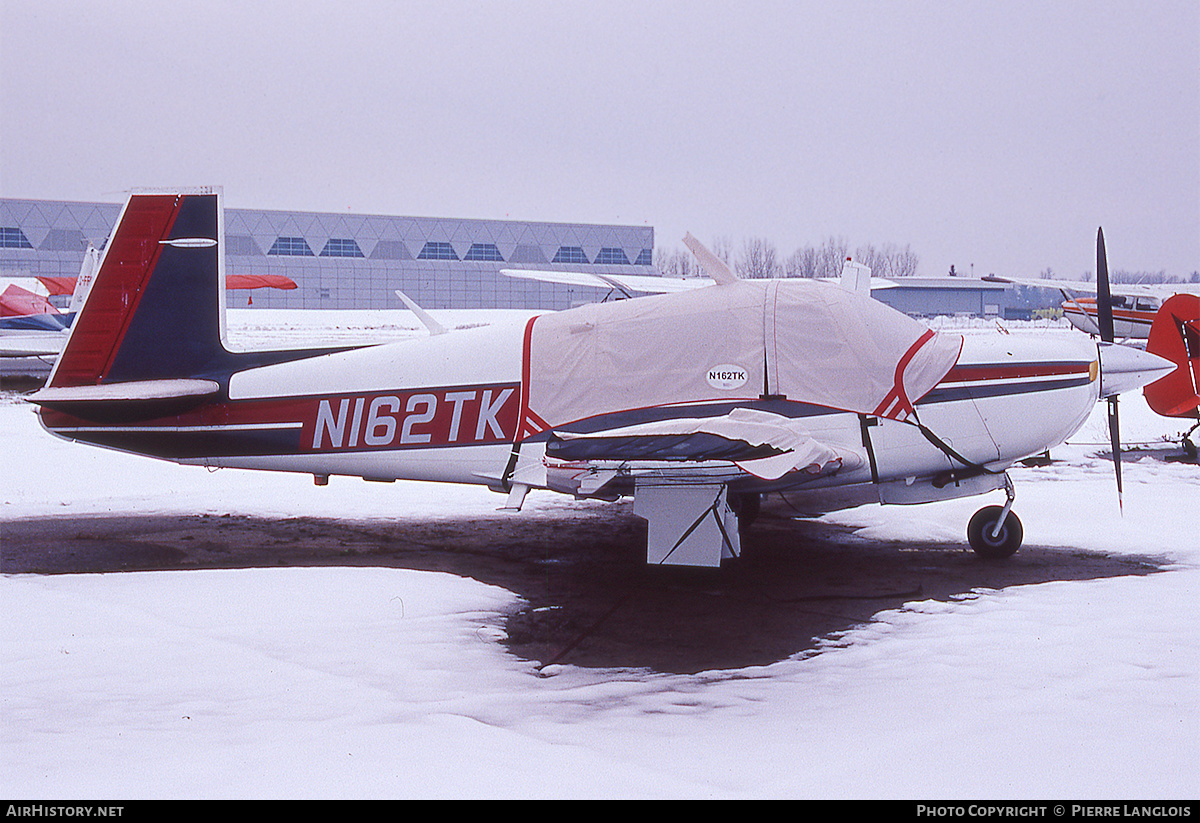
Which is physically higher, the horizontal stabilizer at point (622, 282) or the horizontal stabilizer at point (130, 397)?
the horizontal stabilizer at point (622, 282)

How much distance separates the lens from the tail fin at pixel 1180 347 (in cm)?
1216

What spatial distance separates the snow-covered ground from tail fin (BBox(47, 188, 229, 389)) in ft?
7.13

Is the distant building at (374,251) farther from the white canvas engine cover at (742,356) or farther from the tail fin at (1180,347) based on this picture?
the white canvas engine cover at (742,356)

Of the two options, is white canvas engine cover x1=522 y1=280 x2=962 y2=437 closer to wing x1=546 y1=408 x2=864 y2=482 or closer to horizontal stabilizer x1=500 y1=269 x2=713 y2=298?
wing x1=546 y1=408 x2=864 y2=482

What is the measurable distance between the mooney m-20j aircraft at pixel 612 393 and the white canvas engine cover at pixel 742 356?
0.02 meters

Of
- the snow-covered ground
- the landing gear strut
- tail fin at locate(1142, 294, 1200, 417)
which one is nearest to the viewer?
the snow-covered ground

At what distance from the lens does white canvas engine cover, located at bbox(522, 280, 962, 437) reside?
23.8ft

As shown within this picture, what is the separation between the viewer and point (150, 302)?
8562 millimetres

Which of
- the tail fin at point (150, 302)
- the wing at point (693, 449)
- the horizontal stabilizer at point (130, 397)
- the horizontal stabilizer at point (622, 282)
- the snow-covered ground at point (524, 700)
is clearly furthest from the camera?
the horizontal stabilizer at point (622, 282)

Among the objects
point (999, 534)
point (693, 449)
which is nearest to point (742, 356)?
point (693, 449)

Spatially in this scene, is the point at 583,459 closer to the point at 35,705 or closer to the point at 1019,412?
the point at 35,705

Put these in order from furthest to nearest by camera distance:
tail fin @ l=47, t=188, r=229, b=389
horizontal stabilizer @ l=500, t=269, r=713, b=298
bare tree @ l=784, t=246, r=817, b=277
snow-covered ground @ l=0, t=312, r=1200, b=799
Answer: bare tree @ l=784, t=246, r=817, b=277
horizontal stabilizer @ l=500, t=269, r=713, b=298
tail fin @ l=47, t=188, r=229, b=389
snow-covered ground @ l=0, t=312, r=1200, b=799

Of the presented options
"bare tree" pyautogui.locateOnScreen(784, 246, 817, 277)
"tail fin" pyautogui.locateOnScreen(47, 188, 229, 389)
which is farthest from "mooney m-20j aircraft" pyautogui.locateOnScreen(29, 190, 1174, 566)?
"bare tree" pyautogui.locateOnScreen(784, 246, 817, 277)

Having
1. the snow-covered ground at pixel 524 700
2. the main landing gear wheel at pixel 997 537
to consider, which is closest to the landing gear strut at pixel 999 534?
the main landing gear wheel at pixel 997 537
